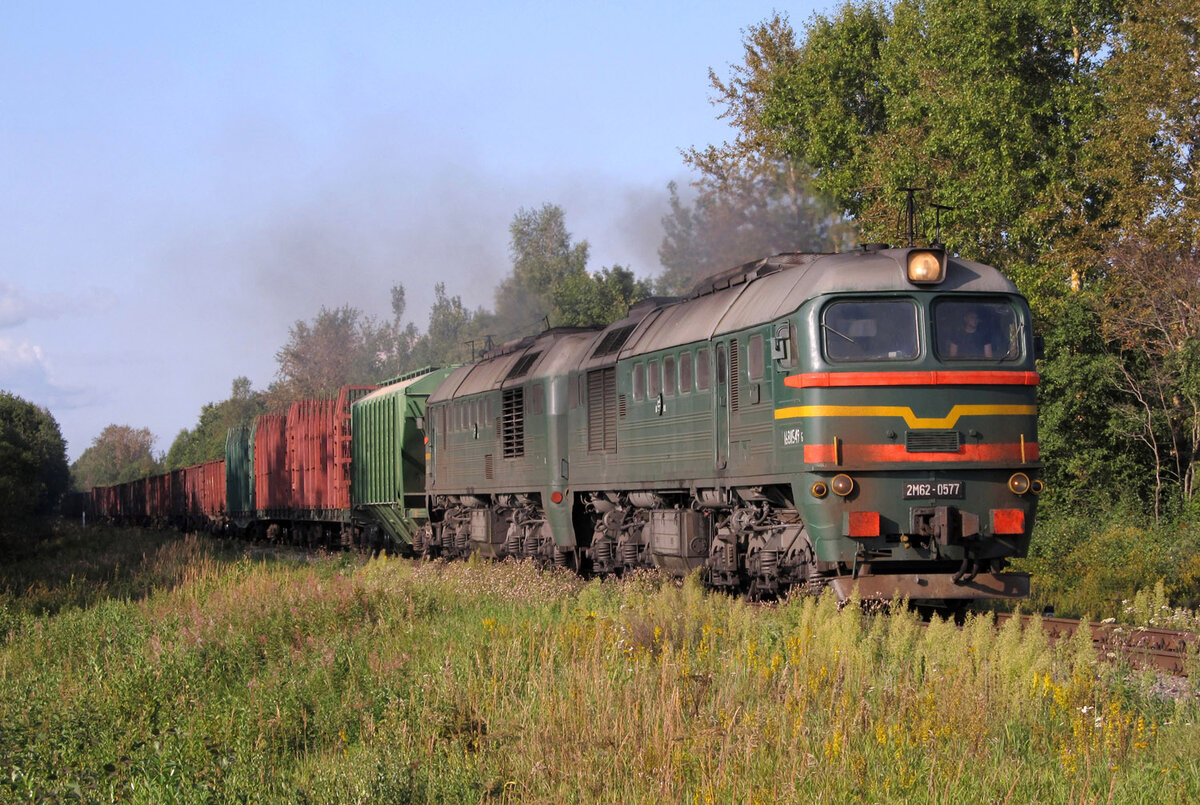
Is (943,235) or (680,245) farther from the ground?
(680,245)

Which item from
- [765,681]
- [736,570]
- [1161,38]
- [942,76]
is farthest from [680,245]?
[765,681]

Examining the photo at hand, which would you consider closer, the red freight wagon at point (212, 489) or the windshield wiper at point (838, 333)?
the windshield wiper at point (838, 333)

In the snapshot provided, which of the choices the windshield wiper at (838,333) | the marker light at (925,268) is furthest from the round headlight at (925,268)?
the windshield wiper at (838,333)

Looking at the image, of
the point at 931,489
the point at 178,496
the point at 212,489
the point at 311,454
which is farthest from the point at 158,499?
the point at 931,489

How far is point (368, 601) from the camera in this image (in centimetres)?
1398

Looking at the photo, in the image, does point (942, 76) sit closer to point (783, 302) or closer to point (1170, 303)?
point (1170, 303)

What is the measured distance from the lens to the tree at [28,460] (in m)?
31.1

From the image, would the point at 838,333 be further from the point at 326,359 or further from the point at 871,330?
the point at 326,359

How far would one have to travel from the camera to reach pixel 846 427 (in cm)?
1222

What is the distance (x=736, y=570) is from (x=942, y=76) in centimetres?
1964

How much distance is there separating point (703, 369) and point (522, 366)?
6.81m

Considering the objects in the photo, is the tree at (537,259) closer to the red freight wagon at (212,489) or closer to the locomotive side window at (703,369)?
the red freight wagon at (212,489)

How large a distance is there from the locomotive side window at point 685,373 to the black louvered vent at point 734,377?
40.2 inches

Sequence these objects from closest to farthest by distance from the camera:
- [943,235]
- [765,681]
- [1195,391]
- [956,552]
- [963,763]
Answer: [963,763]
[765,681]
[956,552]
[1195,391]
[943,235]
